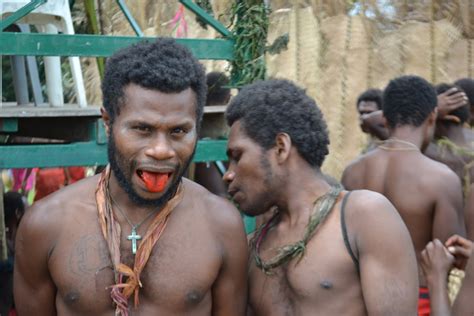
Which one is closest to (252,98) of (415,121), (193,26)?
(415,121)

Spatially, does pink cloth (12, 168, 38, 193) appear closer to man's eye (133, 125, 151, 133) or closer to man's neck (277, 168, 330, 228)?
man's neck (277, 168, 330, 228)

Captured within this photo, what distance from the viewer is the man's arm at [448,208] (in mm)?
5414

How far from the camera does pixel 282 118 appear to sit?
11.1 feet

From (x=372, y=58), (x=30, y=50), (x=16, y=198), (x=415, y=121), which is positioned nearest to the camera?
(x=30, y=50)

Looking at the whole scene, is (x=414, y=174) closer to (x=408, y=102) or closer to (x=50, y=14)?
(x=408, y=102)

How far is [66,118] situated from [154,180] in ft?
4.47

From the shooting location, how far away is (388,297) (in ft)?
10.2

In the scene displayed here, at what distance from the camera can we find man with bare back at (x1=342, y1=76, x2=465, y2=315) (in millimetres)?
5449

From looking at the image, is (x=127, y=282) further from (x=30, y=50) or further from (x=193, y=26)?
(x=193, y=26)

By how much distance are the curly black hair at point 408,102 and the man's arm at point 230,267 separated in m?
2.68

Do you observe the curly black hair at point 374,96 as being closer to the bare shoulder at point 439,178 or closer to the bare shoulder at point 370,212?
the bare shoulder at point 439,178

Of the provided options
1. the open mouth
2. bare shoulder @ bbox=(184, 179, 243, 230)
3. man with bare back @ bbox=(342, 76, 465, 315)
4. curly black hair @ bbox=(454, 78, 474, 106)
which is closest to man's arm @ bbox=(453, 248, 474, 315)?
bare shoulder @ bbox=(184, 179, 243, 230)

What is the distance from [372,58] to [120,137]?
607 cm

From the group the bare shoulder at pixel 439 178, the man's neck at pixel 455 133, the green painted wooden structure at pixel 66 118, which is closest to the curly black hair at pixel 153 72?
the green painted wooden structure at pixel 66 118
